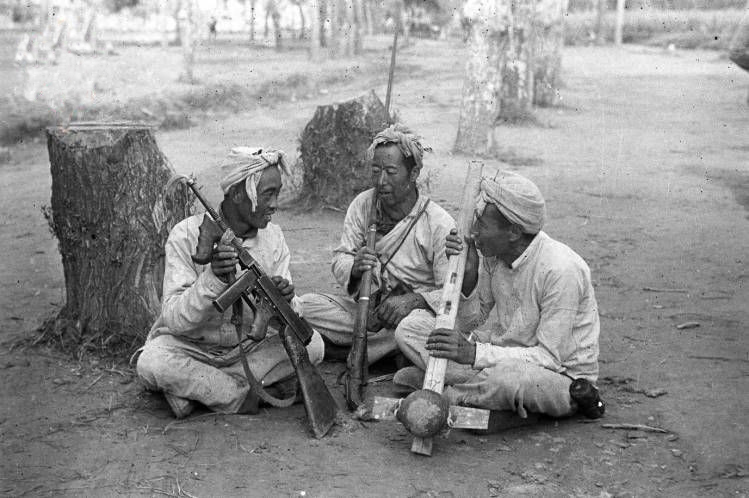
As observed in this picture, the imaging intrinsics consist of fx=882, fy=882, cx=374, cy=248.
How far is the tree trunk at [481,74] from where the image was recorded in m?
11.0

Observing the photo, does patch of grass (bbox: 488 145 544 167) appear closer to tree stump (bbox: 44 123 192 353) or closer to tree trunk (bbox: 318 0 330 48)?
tree stump (bbox: 44 123 192 353)

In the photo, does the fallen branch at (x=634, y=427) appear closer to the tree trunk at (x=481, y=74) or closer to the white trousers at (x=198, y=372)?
the white trousers at (x=198, y=372)

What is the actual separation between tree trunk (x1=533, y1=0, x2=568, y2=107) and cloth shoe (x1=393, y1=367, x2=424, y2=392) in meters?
12.7

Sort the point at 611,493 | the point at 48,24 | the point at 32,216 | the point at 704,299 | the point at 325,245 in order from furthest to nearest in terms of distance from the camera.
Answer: the point at 48,24 < the point at 32,216 < the point at 325,245 < the point at 704,299 < the point at 611,493

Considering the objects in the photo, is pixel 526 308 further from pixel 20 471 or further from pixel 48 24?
pixel 48 24

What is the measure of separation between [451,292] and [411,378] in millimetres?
553

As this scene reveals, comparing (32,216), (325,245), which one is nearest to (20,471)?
(325,245)

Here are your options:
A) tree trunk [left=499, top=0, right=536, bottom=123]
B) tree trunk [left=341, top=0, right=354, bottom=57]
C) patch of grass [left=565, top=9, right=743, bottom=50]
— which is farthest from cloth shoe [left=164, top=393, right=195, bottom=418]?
patch of grass [left=565, top=9, right=743, bottom=50]

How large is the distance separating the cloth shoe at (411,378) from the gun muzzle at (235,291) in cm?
94

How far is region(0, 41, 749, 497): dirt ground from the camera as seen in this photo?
346 centimetres

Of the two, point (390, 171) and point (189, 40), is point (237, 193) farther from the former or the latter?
point (189, 40)

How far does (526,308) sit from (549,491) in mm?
850

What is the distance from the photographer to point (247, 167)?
3.87 metres

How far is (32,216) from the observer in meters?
8.42
